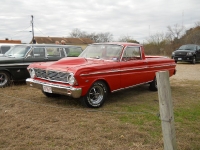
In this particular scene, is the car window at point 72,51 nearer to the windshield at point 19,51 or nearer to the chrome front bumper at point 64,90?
the windshield at point 19,51

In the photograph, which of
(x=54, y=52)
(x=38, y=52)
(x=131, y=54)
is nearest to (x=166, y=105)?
(x=131, y=54)

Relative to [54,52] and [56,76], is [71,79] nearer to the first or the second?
[56,76]

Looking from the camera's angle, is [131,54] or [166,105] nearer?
[166,105]

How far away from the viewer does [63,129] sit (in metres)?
3.99

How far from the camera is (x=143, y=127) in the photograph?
4117 mm

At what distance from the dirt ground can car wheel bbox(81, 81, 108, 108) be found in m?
0.18

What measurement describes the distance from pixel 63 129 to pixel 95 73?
166 centimetres

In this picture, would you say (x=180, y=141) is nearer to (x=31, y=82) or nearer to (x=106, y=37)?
(x=31, y=82)

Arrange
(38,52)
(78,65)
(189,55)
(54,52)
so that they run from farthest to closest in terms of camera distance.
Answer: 1. (189,55)
2. (54,52)
3. (38,52)
4. (78,65)

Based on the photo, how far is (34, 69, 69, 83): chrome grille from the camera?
504 centimetres

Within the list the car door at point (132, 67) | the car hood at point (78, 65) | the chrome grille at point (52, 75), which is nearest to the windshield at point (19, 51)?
the car hood at point (78, 65)

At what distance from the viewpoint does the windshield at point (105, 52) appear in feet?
19.9

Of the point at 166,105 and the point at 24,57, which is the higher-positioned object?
the point at 24,57

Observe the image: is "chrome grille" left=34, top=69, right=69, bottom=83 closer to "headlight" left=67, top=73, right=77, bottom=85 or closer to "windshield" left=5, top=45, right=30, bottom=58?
"headlight" left=67, top=73, right=77, bottom=85
